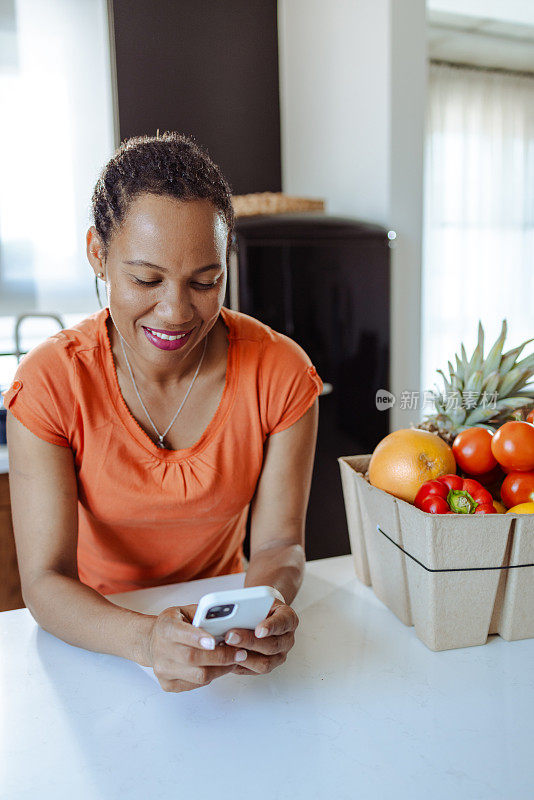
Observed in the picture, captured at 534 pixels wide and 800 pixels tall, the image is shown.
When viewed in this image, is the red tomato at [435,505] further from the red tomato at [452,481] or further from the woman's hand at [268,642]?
the woman's hand at [268,642]

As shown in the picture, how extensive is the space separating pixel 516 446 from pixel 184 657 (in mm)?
490

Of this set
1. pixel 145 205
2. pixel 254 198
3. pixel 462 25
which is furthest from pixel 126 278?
pixel 462 25

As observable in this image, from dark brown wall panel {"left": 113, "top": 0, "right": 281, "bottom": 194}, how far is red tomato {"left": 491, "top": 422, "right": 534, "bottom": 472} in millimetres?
2500

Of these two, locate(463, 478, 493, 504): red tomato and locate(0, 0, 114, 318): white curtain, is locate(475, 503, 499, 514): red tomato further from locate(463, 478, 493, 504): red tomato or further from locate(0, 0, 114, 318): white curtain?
locate(0, 0, 114, 318): white curtain

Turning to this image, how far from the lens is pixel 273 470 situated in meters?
1.18

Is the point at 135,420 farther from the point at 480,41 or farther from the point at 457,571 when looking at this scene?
the point at 480,41

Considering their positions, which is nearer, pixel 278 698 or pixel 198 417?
pixel 278 698

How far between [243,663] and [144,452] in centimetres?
41

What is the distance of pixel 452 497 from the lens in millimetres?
846

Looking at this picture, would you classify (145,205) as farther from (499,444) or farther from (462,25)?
(462,25)

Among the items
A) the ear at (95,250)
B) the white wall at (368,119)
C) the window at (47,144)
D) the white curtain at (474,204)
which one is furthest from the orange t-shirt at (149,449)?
the white curtain at (474,204)

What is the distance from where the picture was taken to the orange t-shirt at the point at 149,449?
3.50ft

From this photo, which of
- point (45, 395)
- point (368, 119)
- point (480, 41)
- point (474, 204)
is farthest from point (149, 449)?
point (474, 204)

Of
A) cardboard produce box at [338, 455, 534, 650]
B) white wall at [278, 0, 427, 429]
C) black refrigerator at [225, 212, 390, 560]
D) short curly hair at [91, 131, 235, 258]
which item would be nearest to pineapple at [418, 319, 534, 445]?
cardboard produce box at [338, 455, 534, 650]
